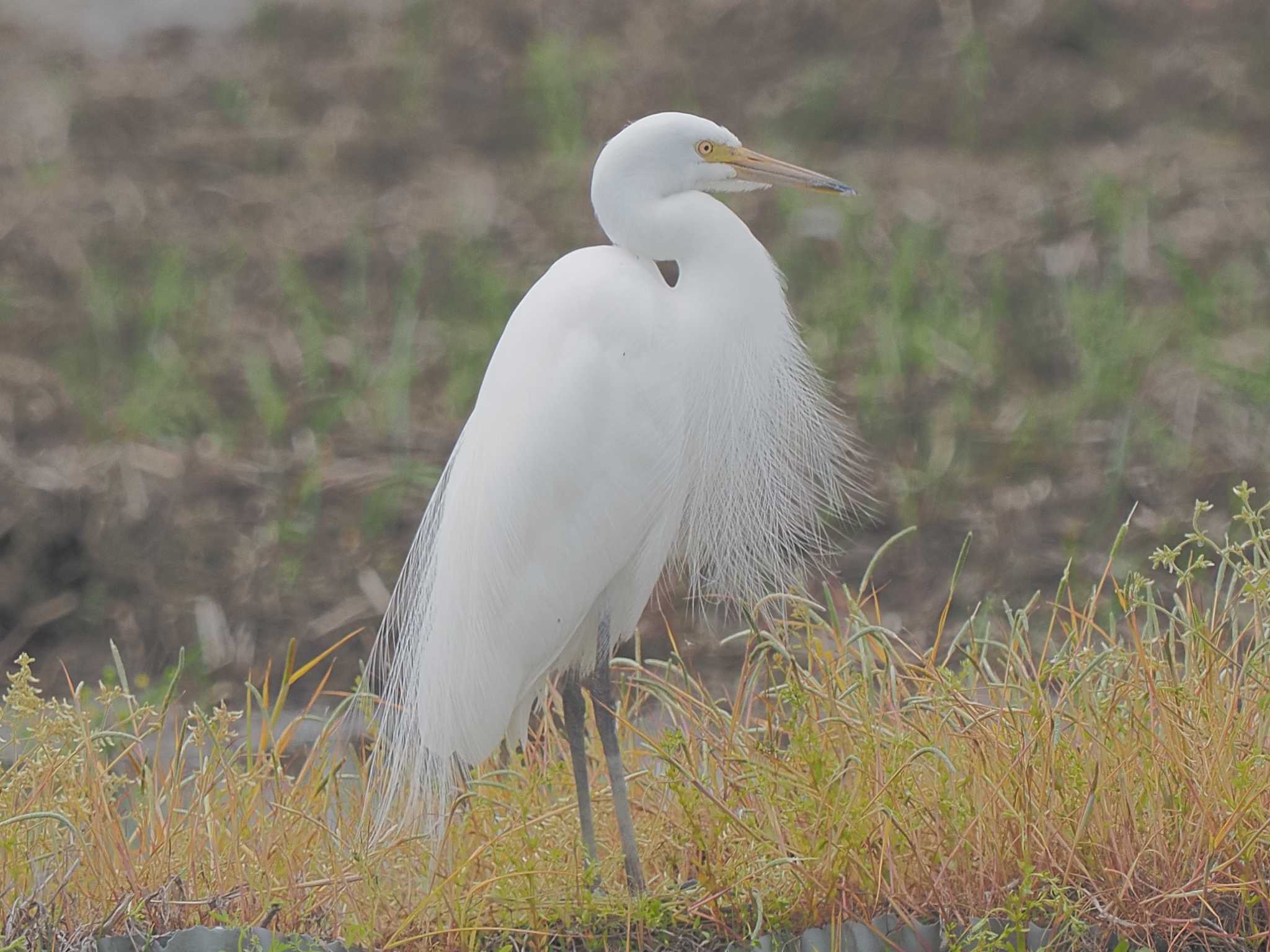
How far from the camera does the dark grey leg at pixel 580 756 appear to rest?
202 cm

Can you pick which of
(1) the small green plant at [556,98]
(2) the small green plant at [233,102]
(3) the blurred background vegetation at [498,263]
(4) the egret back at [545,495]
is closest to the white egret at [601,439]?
(4) the egret back at [545,495]

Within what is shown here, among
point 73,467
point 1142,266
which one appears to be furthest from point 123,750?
point 1142,266

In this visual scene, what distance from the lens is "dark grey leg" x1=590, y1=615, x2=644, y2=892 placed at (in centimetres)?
200

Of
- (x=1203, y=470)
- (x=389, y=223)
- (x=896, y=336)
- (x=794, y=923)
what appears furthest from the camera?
(x=389, y=223)

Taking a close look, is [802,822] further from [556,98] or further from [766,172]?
[556,98]

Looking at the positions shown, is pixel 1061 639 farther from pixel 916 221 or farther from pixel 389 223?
pixel 389 223

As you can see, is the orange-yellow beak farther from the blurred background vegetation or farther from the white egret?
the blurred background vegetation

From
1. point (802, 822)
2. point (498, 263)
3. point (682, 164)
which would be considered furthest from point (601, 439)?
point (498, 263)

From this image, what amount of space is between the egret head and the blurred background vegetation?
125cm

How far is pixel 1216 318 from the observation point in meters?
4.04

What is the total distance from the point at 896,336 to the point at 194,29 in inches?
121

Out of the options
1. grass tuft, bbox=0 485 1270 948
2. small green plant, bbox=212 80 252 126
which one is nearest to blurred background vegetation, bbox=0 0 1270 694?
small green plant, bbox=212 80 252 126

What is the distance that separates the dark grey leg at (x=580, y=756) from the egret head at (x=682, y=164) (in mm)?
693

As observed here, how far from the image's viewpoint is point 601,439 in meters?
2.08
